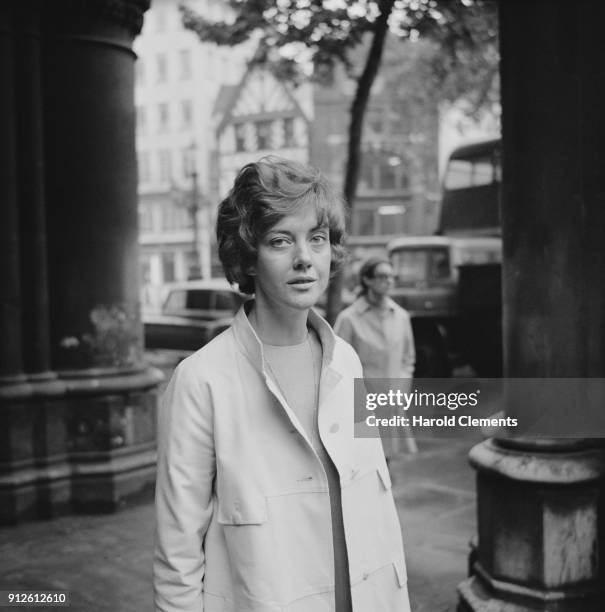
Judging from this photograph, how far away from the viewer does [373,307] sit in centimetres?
668

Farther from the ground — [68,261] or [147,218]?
[147,218]

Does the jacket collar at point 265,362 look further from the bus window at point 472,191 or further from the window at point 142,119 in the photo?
the window at point 142,119

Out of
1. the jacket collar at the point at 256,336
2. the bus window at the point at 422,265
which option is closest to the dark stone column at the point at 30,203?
the jacket collar at the point at 256,336

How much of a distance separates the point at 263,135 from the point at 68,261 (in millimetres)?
46458

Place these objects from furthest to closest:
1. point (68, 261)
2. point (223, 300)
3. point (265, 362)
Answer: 1. point (223, 300)
2. point (68, 261)
3. point (265, 362)

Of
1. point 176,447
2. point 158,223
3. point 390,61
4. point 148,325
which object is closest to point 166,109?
point 158,223

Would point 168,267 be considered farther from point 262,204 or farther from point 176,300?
point 262,204

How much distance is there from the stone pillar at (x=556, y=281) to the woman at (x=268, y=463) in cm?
156

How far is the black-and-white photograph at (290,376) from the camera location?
1838 millimetres

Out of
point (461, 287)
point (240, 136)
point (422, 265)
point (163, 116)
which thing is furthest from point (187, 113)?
point (461, 287)

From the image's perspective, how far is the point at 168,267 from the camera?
2437 inches

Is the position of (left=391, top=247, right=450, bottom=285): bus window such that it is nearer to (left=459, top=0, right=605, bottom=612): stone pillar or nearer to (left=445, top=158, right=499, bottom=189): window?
(left=445, top=158, right=499, bottom=189): window

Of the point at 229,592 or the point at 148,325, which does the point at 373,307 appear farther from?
the point at 148,325

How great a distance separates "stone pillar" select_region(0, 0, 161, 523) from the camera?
5.62 m
